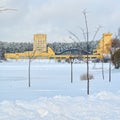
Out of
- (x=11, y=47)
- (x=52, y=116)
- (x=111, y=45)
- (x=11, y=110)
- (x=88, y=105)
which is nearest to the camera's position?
(x=52, y=116)

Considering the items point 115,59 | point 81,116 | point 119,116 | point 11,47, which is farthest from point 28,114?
point 11,47

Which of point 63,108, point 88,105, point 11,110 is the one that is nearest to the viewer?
point 11,110

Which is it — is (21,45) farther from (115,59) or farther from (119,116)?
(119,116)

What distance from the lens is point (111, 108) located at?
9.82m

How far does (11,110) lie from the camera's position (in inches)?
347

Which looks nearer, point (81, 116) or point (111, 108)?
point (81, 116)

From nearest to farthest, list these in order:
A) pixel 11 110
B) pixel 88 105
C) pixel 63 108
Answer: pixel 11 110 < pixel 63 108 < pixel 88 105

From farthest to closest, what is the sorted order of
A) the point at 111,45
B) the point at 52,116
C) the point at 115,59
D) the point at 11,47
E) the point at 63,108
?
the point at 11,47 < the point at 115,59 < the point at 111,45 < the point at 63,108 < the point at 52,116

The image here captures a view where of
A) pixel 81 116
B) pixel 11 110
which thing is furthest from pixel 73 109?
pixel 11 110

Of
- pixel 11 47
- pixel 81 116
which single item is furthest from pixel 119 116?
pixel 11 47

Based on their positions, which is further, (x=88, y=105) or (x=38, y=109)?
(x=88, y=105)

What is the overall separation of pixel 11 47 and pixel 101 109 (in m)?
134

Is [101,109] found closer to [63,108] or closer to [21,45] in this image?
[63,108]

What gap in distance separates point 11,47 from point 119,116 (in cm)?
13500
